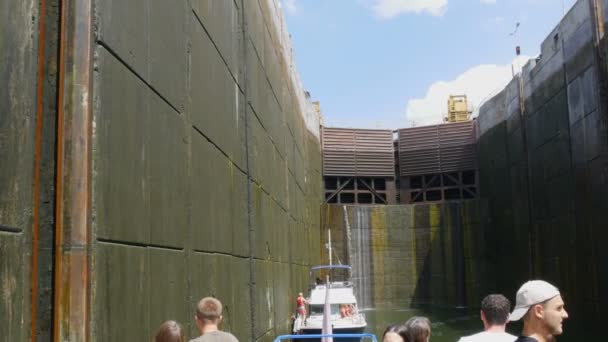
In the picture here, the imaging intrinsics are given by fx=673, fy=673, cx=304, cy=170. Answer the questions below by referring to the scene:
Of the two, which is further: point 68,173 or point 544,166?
point 544,166

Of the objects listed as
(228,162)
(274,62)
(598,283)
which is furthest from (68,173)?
(598,283)

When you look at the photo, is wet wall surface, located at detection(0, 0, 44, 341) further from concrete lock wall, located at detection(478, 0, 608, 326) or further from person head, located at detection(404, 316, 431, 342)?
concrete lock wall, located at detection(478, 0, 608, 326)

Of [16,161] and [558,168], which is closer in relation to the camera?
[16,161]

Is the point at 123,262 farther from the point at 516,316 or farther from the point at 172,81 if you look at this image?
the point at 516,316

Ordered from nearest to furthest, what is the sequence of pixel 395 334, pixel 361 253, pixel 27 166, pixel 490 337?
pixel 395 334, pixel 490 337, pixel 27 166, pixel 361 253

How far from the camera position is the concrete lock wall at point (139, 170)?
405cm

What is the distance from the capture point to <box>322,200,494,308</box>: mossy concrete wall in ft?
104

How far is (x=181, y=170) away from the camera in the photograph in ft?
23.1

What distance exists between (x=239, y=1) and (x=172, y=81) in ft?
19.0

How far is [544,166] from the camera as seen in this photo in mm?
23734

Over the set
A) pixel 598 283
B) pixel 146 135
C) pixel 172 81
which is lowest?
pixel 598 283

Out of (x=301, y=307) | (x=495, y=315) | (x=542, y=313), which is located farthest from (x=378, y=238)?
(x=542, y=313)

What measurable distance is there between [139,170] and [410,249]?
27971 mm

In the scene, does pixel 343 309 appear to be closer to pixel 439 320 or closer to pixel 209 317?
pixel 439 320
